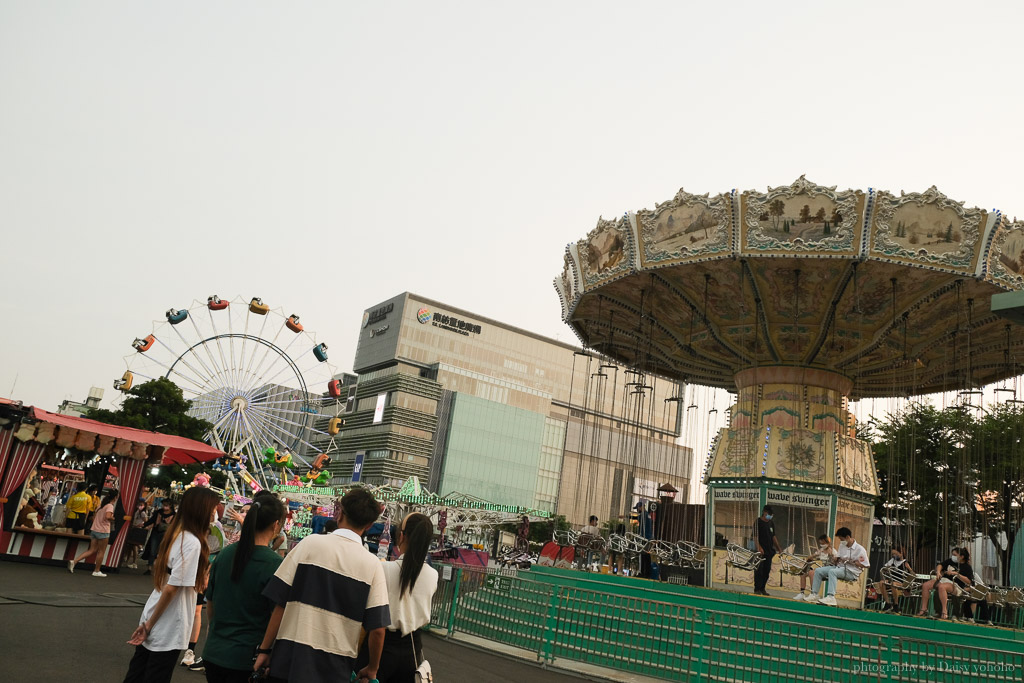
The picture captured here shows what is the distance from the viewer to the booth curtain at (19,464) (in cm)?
1431

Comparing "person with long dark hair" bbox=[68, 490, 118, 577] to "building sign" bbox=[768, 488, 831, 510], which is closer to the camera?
"person with long dark hair" bbox=[68, 490, 118, 577]

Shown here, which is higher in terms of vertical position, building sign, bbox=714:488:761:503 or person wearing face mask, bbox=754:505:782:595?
building sign, bbox=714:488:761:503

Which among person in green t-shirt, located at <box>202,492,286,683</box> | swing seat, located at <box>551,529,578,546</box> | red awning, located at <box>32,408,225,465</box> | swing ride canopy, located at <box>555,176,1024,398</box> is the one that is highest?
swing ride canopy, located at <box>555,176,1024,398</box>

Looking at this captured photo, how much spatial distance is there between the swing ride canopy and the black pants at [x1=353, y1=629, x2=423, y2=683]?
1152cm

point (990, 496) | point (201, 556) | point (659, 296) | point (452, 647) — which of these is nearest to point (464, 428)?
point (990, 496)

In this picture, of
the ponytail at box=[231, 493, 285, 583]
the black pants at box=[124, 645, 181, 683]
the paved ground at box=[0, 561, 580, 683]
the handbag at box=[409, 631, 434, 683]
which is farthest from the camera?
the paved ground at box=[0, 561, 580, 683]

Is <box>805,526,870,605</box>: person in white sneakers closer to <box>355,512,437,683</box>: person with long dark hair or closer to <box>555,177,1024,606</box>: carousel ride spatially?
<box>555,177,1024,606</box>: carousel ride

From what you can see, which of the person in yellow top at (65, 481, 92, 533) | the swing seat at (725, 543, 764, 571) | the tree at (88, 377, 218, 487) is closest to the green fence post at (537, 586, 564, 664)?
the swing seat at (725, 543, 764, 571)

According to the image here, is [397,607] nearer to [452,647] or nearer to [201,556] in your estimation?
[201,556]

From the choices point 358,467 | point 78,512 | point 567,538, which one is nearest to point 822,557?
point 567,538

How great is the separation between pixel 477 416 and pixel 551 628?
80.5 m

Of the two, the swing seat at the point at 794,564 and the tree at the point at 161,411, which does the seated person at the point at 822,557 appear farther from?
the tree at the point at 161,411

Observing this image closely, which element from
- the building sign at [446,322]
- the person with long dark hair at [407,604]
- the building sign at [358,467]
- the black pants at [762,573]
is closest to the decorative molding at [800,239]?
the black pants at [762,573]

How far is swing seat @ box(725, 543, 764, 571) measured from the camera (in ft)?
48.8
